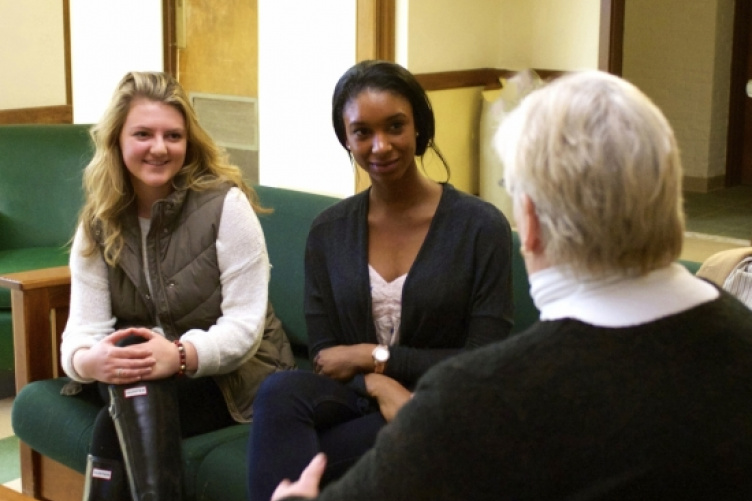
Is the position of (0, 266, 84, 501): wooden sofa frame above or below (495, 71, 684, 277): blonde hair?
below

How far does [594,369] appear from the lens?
108 centimetres

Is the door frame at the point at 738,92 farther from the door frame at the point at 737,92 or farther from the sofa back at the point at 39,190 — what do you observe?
the sofa back at the point at 39,190

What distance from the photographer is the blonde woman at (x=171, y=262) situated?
239cm

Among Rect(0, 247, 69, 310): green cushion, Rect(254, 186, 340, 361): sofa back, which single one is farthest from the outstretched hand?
Rect(0, 247, 69, 310): green cushion

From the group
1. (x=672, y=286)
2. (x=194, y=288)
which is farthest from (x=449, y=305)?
(x=672, y=286)

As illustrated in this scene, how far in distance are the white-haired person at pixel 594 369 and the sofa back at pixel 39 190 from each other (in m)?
3.07

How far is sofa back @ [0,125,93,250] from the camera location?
13.0 feet

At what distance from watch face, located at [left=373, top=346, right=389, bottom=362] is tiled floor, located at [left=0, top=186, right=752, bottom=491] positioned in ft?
8.67

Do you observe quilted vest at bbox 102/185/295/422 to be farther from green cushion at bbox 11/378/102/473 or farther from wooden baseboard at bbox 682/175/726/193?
wooden baseboard at bbox 682/175/726/193

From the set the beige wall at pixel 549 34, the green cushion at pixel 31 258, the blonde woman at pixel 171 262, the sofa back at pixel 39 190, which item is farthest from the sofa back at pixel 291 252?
the beige wall at pixel 549 34

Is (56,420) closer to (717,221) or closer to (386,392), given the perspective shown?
(386,392)

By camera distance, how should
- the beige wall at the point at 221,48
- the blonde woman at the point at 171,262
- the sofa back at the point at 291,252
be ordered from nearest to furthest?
the blonde woman at the point at 171,262, the sofa back at the point at 291,252, the beige wall at the point at 221,48

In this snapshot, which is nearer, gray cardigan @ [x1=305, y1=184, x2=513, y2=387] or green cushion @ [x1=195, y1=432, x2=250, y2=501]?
gray cardigan @ [x1=305, y1=184, x2=513, y2=387]

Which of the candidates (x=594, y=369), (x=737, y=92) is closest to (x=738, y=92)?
(x=737, y=92)
